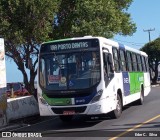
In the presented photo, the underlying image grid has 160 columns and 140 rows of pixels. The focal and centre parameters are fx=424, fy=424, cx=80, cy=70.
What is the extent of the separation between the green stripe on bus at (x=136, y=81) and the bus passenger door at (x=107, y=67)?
3.93 metres

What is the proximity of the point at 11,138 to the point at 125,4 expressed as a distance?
20.4 meters

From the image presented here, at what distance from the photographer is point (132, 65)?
20.2 meters

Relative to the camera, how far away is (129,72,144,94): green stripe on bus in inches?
765

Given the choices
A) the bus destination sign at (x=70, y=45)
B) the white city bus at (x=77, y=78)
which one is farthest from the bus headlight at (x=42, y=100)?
the bus destination sign at (x=70, y=45)

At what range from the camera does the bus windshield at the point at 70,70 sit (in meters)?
14.5

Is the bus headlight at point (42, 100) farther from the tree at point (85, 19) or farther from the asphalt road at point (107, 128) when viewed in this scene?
the tree at point (85, 19)

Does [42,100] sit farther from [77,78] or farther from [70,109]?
[77,78]

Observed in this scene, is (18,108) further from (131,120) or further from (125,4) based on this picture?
(125,4)

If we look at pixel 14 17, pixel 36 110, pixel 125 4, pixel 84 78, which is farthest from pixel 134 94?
pixel 125 4

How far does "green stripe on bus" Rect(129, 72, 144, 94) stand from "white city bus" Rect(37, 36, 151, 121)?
3.52 meters

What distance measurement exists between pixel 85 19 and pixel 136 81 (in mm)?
5340

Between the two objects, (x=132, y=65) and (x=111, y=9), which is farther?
(x=111, y=9)

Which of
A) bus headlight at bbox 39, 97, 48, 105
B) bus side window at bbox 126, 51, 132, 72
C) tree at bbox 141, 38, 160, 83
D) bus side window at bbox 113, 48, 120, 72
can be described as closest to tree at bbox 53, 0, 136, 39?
bus side window at bbox 126, 51, 132, 72

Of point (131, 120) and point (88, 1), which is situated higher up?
point (88, 1)
